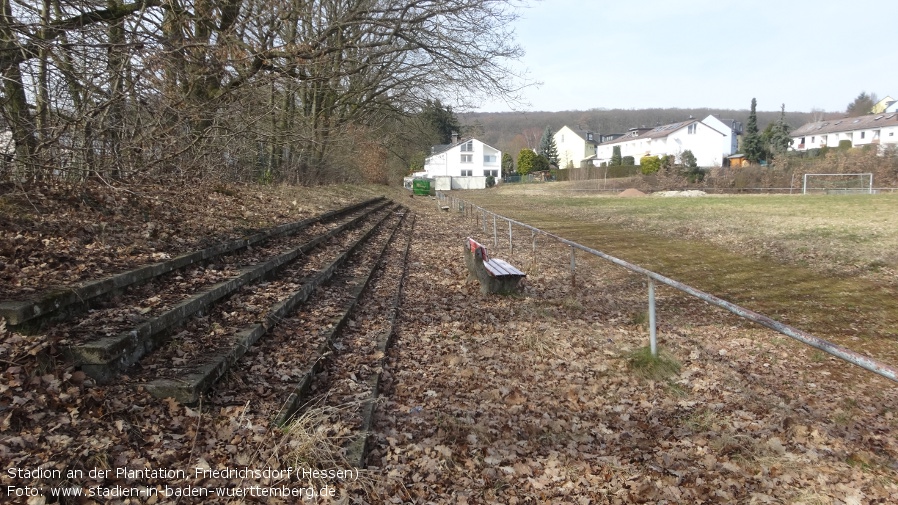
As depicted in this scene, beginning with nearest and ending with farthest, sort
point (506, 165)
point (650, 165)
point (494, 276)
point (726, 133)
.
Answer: point (494, 276)
point (650, 165)
point (726, 133)
point (506, 165)

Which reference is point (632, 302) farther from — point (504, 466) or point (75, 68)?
point (75, 68)

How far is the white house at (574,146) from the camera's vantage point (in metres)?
104

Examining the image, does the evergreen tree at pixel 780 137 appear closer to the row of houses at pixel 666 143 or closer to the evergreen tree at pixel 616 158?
the row of houses at pixel 666 143

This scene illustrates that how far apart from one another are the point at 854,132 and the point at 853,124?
1.68 metres

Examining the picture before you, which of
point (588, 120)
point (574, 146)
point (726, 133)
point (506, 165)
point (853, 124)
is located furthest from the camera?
point (588, 120)

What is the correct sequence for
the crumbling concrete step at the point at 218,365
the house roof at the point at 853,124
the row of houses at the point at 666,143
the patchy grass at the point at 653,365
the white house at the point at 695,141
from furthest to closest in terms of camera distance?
the house roof at the point at 853,124, the row of houses at the point at 666,143, the white house at the point at 695,141, the patchy grass at the point at 653,365, the crumbling concrete step at the point at 218,365

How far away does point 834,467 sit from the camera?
12.5 feet

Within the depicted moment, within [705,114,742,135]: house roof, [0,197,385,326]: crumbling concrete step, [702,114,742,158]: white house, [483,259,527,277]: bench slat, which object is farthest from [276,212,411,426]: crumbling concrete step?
[705,114,742,135]: house roof

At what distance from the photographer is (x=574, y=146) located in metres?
106

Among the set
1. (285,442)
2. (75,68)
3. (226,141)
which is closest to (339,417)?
(285,442)

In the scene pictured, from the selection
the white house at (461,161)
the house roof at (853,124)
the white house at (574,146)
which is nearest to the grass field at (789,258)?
the white house at (461,161)

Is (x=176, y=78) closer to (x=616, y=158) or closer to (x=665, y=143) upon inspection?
(x=616, y=158)

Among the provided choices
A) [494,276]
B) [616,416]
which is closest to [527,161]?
[494,276]

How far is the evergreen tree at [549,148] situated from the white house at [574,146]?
134 centimetres
